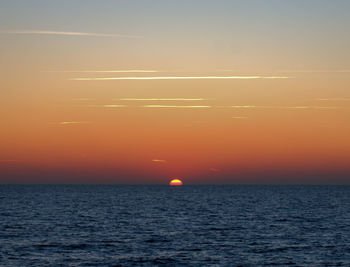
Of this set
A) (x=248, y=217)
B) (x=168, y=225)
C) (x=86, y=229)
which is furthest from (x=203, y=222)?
(x=86, y=229)

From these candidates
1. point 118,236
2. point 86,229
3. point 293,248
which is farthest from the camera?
point 86,229

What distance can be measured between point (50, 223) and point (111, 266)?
37.9 m

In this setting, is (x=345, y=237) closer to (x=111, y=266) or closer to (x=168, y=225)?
(x=168, y=225)

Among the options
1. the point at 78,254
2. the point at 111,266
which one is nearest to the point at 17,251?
the point at 78,254

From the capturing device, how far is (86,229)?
73625 millimetres

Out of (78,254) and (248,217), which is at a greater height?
(248,217)

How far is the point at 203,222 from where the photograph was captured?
279 ft

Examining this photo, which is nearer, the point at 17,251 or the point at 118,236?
the point at 17,251

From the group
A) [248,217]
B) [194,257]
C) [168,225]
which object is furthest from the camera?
[248,217]

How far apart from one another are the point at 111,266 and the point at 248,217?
5225 cm

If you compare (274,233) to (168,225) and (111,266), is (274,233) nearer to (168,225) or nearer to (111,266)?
(168,225)

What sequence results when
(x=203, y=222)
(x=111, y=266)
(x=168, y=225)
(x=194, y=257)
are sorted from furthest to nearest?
(x=203, y=222) < (x=168, y=225) < (x=194, y=257) < (x=111, y=266)

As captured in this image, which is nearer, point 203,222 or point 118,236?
point 118,236

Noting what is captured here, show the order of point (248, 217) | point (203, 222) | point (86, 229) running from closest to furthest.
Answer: point (86, 229) < point (203, 222) < point (248, 217)
